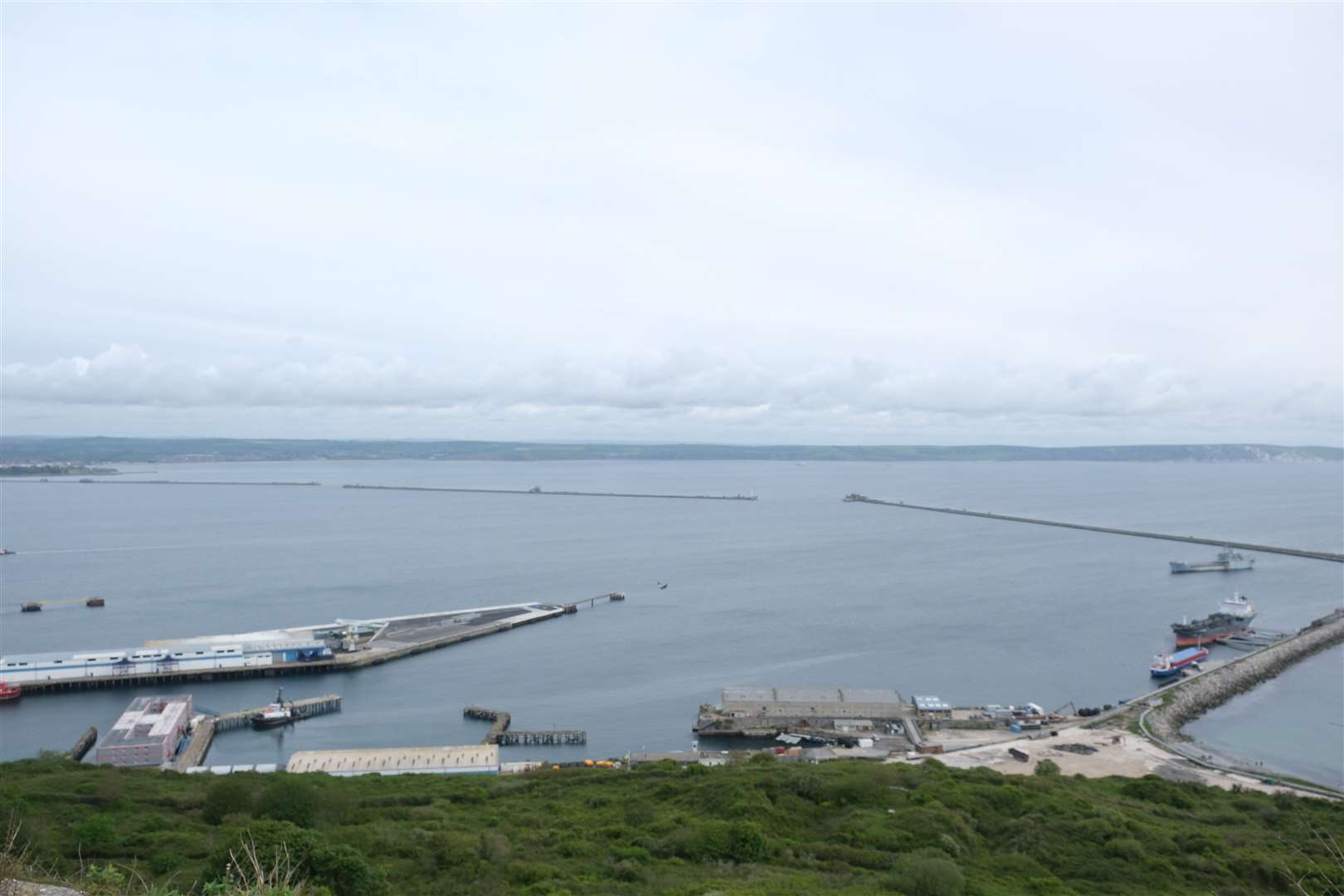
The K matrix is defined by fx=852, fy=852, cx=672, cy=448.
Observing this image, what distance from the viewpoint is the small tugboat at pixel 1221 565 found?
57.4m

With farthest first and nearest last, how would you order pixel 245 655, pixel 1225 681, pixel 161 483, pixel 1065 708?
1. pixel 161 483
2. pixel 245 655
3. pixel 1225 681
4. pixel 1065 708

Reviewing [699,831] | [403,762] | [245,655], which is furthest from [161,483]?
[699,831]

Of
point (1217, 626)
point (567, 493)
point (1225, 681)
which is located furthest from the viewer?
point (567, 493)

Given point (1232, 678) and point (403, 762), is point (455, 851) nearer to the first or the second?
point (403, 762)

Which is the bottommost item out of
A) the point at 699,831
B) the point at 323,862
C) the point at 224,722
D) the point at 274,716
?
the point at 224,722

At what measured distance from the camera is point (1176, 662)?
113 ft

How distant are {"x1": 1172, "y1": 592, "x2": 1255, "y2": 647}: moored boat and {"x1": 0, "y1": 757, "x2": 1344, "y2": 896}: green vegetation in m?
23.0

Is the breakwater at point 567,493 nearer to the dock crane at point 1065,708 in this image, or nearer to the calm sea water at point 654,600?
the calm sea water at point 654,600

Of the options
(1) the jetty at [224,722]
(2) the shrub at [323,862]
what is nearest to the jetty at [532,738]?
(1) the jetty at [224,722]

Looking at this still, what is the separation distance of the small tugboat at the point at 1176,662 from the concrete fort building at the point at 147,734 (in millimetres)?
34760

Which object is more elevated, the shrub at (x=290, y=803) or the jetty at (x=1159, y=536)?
the shrub at (x=290, y=803)

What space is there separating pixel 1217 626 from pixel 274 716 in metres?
41.1

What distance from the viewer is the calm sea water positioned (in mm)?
29719

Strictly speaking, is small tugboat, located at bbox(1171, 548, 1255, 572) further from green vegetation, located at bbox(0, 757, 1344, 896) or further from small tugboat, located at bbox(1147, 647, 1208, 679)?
green vegetation, located at bbox(0, 757, 1344, 896)
